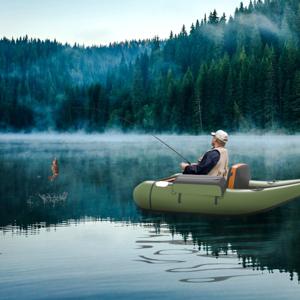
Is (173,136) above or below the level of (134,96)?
below

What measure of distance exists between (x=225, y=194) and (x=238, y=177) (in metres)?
0.63

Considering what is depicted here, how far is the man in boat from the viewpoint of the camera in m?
13.5

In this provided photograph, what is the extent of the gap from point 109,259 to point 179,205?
435 cm

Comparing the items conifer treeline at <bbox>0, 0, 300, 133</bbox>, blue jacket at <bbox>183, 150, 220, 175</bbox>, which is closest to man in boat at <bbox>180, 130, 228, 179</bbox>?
blue jacket at <bbox>183, 150, 220, 175</bbox>

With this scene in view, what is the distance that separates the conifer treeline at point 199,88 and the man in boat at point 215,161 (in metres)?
27.1

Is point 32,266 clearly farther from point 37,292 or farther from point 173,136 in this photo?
point 173,136

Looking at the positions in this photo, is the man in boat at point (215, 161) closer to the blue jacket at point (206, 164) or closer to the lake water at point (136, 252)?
the blue jacket at point (206, 164)

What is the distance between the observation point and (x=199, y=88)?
295ft

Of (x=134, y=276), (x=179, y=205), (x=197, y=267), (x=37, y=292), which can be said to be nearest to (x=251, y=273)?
(x=197, y=267)

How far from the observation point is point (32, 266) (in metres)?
9.31

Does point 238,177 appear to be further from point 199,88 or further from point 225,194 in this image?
point 199,88

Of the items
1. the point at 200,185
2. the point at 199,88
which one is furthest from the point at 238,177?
the point at 199,88

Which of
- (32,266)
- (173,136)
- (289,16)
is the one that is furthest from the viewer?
(289,16)

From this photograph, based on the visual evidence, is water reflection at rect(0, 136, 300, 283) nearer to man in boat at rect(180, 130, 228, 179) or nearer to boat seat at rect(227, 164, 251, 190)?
boat seat at rect(227, 164, 251, 190)
